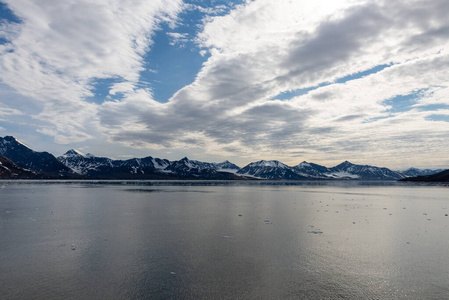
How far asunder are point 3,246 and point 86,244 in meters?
5.19

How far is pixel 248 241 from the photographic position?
20.0m

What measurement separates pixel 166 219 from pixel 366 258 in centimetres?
2064

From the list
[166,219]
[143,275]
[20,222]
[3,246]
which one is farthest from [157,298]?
[20,222]

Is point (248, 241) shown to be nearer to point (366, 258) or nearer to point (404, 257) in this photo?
→ point (366, 258)

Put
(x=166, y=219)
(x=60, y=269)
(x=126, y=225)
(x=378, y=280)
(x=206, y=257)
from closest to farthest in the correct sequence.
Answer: (x=378, y=280), (x=60, y=269), (x=206, y=257), (x=126, y=225), (x=166, y=219)

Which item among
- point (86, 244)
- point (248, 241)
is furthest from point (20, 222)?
point (248, 241)

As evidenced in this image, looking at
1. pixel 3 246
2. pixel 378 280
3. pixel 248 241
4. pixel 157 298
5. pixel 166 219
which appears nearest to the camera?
pixel 157 298

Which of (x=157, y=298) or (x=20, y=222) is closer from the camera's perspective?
(x=157, y=298)

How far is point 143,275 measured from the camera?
1301cm

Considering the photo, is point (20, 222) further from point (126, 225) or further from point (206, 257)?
point (206, 257)

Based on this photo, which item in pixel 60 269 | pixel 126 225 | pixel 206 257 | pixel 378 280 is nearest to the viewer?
pixel 378 280

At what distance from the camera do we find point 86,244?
61.8 ft

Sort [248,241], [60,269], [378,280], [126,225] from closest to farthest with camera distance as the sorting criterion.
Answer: [378,280] < [60,269] < [248,241] < [126,225]

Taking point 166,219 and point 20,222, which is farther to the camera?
point 166,219
